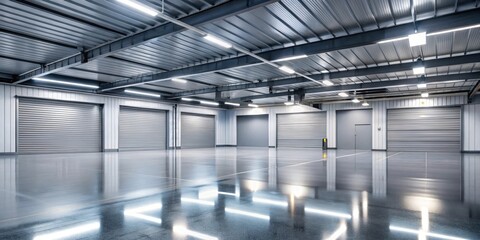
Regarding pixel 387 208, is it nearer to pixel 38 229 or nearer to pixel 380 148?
pixel 38 229

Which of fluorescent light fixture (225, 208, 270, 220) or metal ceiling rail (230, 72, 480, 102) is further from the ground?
metal ceiling rail (230, 72, 480, 102)

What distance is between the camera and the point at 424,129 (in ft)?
84.2

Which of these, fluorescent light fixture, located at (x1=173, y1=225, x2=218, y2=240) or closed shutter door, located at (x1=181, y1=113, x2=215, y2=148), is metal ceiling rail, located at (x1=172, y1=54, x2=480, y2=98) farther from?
fluorescent light fixture, located at (x1=173, y1=225, x2=218, y2=240)

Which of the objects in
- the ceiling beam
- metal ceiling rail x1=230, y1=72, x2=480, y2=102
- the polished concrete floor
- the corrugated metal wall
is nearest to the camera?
the polished concrete floor

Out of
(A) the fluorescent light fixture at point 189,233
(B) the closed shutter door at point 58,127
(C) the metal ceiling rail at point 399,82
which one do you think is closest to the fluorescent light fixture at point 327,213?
(A) the fluorescent light fixture at point 189,233

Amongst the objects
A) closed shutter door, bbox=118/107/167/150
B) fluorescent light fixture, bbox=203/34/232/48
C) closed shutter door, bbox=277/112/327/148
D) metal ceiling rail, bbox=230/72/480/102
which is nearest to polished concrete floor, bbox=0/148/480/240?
fluorescent light fixture, bbox=203/34/232/48

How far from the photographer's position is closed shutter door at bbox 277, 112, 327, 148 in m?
30.6

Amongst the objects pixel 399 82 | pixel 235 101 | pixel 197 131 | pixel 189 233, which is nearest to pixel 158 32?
pixel 189 233

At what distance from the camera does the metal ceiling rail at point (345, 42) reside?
8.53 meters

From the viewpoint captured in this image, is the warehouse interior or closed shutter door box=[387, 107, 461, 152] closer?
the warehouse interior

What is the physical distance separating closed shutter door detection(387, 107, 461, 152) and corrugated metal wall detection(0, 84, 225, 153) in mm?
19537

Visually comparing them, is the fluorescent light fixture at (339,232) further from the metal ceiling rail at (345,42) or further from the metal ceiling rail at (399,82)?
the metal ceiling rail at (399,82)

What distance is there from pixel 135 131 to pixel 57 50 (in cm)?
1402

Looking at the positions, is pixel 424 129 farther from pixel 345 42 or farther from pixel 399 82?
pixel 345 42
